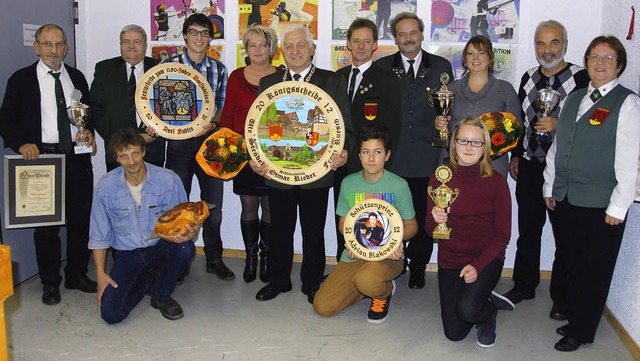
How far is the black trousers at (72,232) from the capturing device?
4.21 metres

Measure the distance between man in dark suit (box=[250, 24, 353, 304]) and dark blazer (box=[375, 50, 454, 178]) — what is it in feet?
1.60

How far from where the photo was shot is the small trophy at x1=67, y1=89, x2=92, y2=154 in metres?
4.08

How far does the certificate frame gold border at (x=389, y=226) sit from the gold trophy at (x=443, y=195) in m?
0.28

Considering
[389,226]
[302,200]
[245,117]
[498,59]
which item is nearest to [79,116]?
[245,117]

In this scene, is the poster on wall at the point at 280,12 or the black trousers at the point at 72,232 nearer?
the black trousers at the point at 72,232

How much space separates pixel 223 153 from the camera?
3.99 metres

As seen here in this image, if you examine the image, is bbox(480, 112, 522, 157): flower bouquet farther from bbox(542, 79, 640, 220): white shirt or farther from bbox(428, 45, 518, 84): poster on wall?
bbox(428, 45, 518, 84): poster on wall

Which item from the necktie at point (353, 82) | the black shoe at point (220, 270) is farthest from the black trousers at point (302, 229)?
the necktie at point (353, 82)

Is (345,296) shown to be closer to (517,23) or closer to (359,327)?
(359,327)

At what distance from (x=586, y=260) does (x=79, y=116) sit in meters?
3.35

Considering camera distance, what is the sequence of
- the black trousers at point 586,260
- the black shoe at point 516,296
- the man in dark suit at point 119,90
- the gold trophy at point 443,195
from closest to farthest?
the black trousers at point 586,260 < the gold trophy at point 443,195 < the black shoe at point 516,296 < the man in dark suit at point 119,90

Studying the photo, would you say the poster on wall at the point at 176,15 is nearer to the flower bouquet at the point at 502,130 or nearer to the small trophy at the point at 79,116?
the small trophy at the point at 79,116

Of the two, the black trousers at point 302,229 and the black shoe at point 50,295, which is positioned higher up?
the black trousers at point 302,229

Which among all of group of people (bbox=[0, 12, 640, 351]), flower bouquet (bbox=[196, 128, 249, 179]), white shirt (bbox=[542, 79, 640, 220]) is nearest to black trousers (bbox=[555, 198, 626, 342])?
group of people (bbox=[0, 12, 640, 351])
